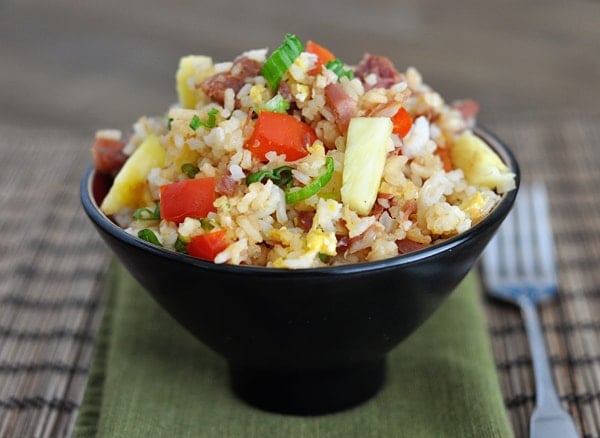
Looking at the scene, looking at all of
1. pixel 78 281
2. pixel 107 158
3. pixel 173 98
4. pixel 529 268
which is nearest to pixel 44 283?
pixel 78 281

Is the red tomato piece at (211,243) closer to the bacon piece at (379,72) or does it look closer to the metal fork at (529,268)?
the bacon piece at (379,72)

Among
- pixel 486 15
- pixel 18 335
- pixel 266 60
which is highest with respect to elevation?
pixel 266 60

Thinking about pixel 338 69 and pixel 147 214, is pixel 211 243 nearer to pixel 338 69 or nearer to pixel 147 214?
pixel 147 214

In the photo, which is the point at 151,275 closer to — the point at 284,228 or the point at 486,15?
the point at 284,228

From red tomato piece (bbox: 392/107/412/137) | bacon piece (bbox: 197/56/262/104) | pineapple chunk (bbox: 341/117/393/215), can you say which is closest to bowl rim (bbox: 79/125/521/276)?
pineapple chunk (bbox: 341/117/393/215)

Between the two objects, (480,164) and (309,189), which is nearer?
(309,189)

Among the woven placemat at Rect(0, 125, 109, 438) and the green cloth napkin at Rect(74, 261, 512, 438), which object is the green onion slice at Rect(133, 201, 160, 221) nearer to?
the green cloth napkin at Rect(74, 261, 512, 438)

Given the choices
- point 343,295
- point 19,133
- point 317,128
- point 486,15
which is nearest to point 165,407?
point 343,295
